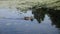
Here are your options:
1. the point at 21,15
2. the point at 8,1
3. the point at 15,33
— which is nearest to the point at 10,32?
the point at 15,33

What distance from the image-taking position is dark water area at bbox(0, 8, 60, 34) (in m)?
1.42

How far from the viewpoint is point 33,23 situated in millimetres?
1431

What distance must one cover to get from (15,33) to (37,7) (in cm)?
32

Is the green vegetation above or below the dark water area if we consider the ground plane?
above

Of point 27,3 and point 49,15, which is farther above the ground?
point 27,3

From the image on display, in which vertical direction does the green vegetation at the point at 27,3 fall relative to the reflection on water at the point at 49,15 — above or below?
above

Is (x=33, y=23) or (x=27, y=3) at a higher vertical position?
(x=27, y=3)

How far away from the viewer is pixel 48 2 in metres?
1.39

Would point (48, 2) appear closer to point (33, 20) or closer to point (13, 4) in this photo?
point (33, 20)

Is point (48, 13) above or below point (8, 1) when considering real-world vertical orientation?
below

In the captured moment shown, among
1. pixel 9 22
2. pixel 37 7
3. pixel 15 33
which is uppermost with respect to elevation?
pixel 37 7

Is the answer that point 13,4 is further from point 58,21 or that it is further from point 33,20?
point 58,21

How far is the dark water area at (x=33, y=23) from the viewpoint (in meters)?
1.42

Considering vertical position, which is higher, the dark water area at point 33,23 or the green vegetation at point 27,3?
the green vegetation at point 27,3
